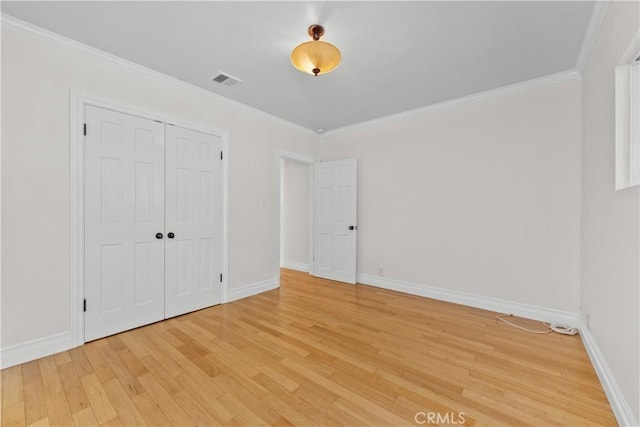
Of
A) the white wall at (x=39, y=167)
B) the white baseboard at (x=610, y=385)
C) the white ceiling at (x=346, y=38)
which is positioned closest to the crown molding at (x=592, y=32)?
the white ceiling at (x=346, y=38)

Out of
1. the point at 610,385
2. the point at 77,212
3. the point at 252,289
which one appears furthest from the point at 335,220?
the point at 610,385

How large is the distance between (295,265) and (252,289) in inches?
71.9

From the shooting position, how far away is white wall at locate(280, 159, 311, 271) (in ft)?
17.8

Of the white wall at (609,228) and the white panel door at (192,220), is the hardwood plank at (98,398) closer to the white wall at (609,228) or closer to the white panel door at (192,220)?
the white panel door at (192,220)

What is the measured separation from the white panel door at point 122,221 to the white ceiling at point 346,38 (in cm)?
74

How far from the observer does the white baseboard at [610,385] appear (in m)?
1.46

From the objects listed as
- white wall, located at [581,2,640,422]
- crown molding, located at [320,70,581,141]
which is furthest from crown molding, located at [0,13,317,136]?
white wall, located at [581,2,640,422]

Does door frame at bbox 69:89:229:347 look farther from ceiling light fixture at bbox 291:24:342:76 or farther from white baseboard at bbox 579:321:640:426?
white baseboard at bbox 579:321:640:426

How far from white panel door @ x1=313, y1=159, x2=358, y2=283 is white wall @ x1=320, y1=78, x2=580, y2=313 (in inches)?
6.9

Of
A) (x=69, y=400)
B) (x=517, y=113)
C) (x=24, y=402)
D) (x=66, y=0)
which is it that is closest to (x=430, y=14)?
(x=517, y=113)

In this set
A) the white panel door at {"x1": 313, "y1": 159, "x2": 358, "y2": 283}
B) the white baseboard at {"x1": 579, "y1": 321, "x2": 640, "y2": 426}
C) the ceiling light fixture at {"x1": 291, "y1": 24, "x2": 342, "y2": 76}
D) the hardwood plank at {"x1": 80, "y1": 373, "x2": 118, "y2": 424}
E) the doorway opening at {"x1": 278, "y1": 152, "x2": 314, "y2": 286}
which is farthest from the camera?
the doorway opening at {"x1": 278, "y1": 152, "x2": 314, "y2": 286}

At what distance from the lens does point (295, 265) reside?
5.64 metres

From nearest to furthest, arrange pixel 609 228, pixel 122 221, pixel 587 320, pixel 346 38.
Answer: pixel 609 228 → pixel 346 38 → pixel 587 320 → pixel 122 221

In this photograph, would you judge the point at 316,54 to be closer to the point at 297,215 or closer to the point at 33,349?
the point at 33,349
